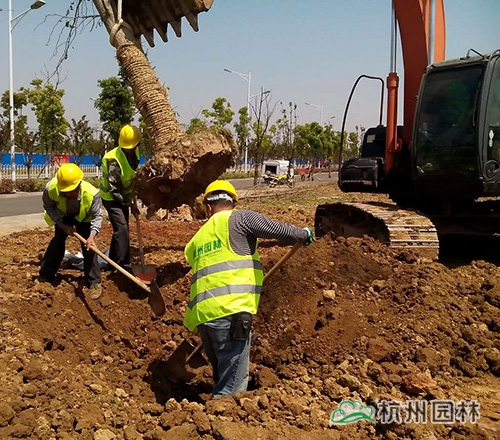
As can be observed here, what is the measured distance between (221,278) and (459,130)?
11.9ft

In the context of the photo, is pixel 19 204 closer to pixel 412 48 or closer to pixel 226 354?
pixel 412 48

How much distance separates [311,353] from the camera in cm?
434

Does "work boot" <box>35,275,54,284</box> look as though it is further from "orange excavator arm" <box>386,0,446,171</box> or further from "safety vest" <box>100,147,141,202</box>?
"orange excavator arm" <box>386,0,446,171</box>

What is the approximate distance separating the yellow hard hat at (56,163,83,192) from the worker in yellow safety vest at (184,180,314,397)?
208cm

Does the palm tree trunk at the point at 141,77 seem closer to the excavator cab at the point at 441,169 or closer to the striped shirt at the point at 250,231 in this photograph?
the excavator cab at the point at 441,169

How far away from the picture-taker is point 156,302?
5148 millimetres

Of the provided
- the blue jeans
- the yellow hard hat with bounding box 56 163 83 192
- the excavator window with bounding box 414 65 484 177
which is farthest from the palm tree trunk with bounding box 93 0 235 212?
the blue jeans

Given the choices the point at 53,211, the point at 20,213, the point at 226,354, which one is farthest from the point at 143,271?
the point at 20,213

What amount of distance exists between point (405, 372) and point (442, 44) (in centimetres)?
469

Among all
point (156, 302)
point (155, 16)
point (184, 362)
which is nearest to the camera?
point (184, 362)

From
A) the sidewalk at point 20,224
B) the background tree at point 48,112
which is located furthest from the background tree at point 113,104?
the sidewalk at point 20,224

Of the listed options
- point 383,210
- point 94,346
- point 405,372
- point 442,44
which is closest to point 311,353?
point 405,372

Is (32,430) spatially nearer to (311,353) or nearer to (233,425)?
(233,425)

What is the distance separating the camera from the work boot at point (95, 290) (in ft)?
18.2
